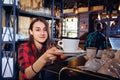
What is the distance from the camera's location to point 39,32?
187 cm

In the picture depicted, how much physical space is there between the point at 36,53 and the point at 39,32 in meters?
0.20

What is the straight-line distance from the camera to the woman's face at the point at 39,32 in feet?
6.05

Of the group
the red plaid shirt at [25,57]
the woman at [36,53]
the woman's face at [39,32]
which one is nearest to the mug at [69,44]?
the woman at [36,53]

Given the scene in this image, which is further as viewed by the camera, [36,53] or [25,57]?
[36,53]

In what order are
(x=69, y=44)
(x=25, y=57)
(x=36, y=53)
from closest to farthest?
(x=69, y=44) → (x=25, y=57) → (x=36, y=53)

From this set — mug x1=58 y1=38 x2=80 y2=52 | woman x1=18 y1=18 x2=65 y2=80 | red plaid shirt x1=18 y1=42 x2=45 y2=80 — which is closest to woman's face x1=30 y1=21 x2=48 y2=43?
woman x1=18 y1=18 x2=65 y2=80

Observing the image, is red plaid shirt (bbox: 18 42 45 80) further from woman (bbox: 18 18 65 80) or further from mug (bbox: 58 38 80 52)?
mug (bbox: 58 38 80 52)

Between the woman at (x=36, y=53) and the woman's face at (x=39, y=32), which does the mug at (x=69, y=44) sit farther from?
the woman's face at (x=39, y=32)

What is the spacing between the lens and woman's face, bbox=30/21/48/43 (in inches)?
72.6

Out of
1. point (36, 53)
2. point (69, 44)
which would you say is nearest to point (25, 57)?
point (36, 53)

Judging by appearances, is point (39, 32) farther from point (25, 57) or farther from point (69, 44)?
point (69, 44)

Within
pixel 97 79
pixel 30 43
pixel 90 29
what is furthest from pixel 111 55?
pixel 90 29

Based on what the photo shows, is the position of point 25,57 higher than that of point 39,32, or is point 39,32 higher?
point 39,32

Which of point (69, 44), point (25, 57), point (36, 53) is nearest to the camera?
point (69, 44)
